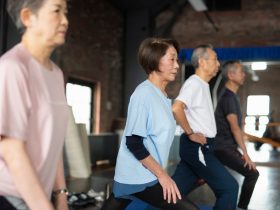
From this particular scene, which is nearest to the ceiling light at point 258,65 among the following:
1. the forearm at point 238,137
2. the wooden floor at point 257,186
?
the wooden floor at point 257,186

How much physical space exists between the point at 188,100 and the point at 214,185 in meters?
0.54

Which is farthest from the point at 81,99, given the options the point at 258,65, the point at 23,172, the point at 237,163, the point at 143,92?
the point at 23,172

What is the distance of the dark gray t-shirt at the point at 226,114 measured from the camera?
2.85 meters

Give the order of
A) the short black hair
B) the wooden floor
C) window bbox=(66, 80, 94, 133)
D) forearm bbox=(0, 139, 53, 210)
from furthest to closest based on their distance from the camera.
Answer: window bbox=(66, 80, 94, 133), the wooden floor, the short black hair, forearm bbox=(0, 139, 53, 210)

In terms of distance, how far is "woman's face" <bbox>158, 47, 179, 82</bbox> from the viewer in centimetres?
185

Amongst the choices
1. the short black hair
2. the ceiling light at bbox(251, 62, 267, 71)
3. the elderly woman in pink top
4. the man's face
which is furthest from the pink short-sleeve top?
the ceiling light at bbox(251, 62, 267, 71)

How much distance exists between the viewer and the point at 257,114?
4746 millimetres

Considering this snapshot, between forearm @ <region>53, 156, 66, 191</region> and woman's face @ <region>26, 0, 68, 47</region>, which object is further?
forearm @ <region>53, 156, 66, 191</region>

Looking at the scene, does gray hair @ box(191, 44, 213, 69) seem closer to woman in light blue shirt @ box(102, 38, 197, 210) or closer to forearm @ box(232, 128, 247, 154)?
forearm @ box(232, 128, 247, 154)

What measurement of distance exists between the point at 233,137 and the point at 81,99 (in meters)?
4.95

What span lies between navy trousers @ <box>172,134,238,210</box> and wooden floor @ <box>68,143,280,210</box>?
1303 mm

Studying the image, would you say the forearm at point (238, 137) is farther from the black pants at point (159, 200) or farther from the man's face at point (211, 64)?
the black pants at point (159, 200)

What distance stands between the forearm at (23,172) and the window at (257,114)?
364 cm

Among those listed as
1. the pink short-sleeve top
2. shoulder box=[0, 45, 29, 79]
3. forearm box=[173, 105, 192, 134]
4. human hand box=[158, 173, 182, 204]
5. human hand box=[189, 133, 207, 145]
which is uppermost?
shoulder box=[0, 45, 29, 79]
